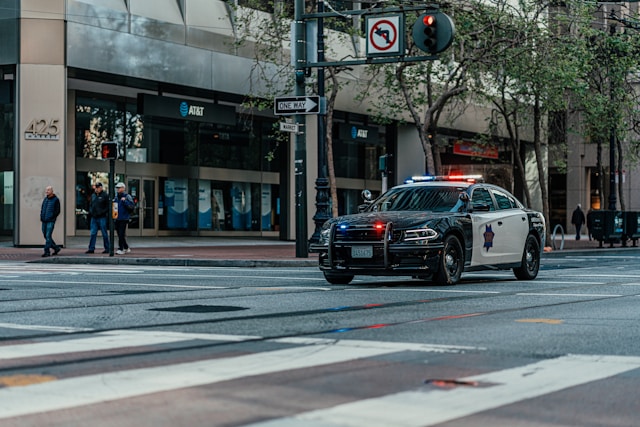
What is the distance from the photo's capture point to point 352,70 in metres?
41.3

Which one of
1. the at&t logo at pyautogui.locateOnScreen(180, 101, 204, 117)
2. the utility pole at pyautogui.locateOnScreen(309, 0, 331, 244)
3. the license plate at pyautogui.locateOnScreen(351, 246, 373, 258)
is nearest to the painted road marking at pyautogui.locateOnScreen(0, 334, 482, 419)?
the license plate at pyautogui.locateOnScreen(351, 246, 373, 258)

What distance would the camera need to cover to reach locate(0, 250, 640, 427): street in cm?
543

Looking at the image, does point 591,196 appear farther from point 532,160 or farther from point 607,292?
point 607,292

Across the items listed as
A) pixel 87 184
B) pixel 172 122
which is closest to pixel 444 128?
pixel 172 122

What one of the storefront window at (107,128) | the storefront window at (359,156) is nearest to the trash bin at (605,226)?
the storefront window at (359,156)

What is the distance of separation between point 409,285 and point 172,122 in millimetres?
27745

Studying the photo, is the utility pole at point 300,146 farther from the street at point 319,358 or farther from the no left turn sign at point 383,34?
the street at point 319,358

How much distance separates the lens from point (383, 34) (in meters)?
23.6

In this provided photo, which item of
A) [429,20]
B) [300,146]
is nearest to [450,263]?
[429,20]

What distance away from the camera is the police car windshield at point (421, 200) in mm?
16031

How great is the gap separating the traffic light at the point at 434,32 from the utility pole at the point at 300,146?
3.94 m

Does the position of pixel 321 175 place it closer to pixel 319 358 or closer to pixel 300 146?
pixel 300 146

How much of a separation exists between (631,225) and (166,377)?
38.8 m

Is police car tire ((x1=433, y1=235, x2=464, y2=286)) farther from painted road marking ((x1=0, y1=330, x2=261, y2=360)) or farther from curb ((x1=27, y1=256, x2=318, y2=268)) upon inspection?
curb ((x1=27, y1=256, x2=318, y2=268))
